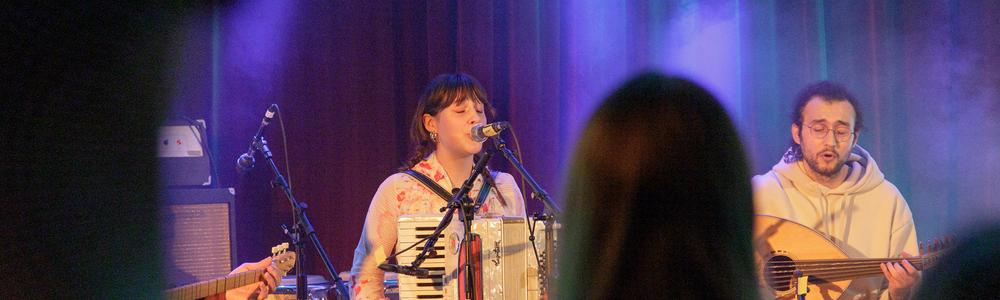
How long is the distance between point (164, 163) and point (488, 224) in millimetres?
3384

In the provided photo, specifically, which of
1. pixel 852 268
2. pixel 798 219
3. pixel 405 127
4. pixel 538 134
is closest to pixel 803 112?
pixel 798 219

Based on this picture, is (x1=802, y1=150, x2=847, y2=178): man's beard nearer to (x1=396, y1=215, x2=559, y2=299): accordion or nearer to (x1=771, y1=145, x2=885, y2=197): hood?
(x1=771, y1=145, x2=885, y2=197): hood

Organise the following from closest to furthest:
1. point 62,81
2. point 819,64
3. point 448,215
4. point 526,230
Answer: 1. point 62,81
2. point 448,215
3. point 526,230
4. point 819,64

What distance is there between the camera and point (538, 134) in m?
5.66

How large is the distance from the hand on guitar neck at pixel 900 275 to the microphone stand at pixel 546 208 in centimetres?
143

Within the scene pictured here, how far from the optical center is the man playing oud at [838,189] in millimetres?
4145

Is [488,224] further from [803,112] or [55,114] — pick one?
[55,114]

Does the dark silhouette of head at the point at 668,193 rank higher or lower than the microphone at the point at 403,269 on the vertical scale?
higher

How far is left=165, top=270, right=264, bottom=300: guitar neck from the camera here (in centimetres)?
324

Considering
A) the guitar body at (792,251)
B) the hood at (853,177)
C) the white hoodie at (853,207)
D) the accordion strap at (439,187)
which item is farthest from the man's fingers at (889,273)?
the accordion strap at (439,187)

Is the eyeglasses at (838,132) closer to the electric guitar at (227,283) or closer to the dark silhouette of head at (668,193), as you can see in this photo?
the electric guitar at (227,283)

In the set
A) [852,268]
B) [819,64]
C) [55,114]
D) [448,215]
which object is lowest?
[852,268]

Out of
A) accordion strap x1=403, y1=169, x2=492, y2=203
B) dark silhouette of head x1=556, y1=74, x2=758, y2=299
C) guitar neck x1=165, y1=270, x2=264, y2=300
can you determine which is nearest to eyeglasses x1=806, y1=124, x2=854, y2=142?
accordion strap x1=403, y1=169, x2=492, y2=203

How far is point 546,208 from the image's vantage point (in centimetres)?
374
